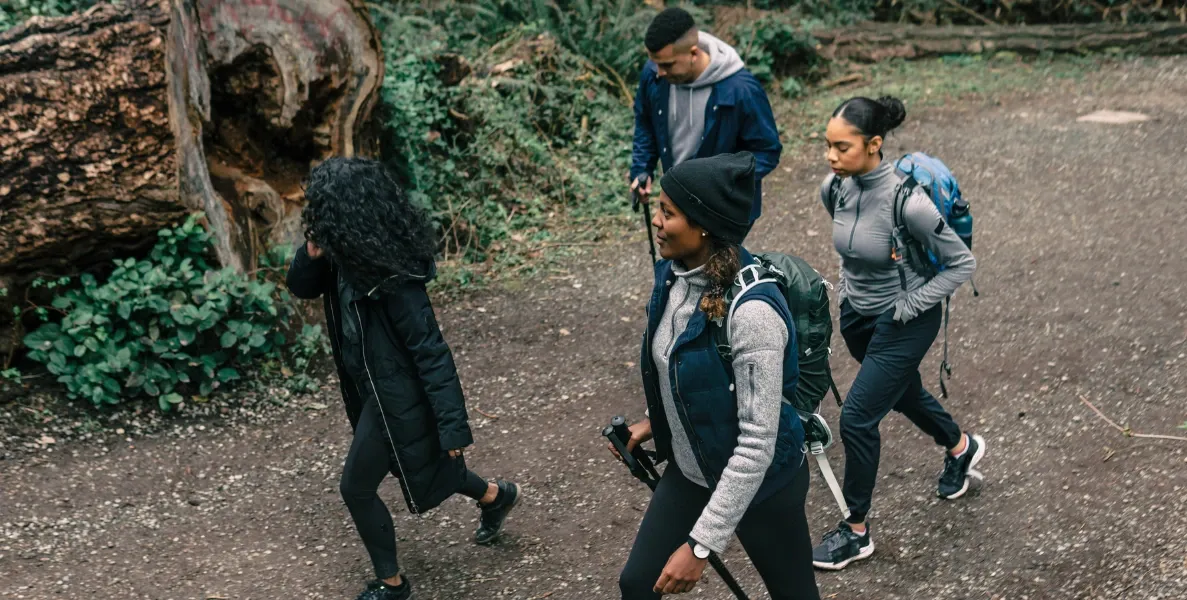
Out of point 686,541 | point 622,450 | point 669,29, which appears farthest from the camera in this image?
point 669,29

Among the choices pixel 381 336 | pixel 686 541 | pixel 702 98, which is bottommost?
pixel 686 541

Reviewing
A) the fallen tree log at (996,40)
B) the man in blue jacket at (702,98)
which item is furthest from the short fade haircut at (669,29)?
the fallen tree log at (996,40)

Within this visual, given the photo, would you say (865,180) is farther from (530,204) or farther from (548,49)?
(548,49)

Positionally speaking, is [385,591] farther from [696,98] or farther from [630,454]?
[696,98]

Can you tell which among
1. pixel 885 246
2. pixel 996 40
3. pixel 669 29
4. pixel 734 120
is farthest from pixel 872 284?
pixel 996 40

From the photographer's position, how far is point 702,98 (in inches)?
199

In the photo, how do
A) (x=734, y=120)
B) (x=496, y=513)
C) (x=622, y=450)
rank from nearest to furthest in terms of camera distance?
(x=622, y=450) → (x=496, y=513) → (x=734, y=120)

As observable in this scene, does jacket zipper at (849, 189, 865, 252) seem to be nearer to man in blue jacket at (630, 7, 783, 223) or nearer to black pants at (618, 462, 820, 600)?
man in blue jacket at (630, 7, 783, 223)

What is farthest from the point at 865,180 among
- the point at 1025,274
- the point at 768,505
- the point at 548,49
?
the point at 548,49

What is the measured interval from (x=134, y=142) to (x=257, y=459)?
1.84 metres

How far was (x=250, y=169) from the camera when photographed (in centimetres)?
678

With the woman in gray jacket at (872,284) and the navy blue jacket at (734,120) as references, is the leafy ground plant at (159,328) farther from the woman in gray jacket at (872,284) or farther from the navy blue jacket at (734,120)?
the woman in gray jacket at (872,284)

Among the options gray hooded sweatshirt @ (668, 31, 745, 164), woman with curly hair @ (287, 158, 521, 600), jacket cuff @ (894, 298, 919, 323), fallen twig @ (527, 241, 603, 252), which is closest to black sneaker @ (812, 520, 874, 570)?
jacket cuff @ (894, 298, 919, 323)

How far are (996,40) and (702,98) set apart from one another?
25.6ft
